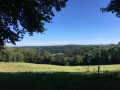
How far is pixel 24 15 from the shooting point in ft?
29.5

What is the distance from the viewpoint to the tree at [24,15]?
7.98m

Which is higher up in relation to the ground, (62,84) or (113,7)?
(113,7)

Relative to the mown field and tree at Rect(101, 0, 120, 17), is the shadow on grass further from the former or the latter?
tree at Rect(101, 0, 120, 17)

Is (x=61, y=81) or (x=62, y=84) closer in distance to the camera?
(x=62, y=84)

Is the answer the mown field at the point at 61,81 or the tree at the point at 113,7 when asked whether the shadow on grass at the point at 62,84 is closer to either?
the mown field at the point at 61,81

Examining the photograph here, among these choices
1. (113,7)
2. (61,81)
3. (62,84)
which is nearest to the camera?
(62,84)

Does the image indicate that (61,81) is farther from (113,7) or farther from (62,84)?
(113,7)

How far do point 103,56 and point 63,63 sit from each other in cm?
2414

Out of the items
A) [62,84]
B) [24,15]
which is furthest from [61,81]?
[24,15]

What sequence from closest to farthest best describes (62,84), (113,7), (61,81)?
(62,84)
(61,81)
(113,7)

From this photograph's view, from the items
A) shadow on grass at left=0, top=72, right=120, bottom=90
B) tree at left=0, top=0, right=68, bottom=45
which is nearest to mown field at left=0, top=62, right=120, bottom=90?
shadow on grass at left=0, top=72, right=120, bottom=90

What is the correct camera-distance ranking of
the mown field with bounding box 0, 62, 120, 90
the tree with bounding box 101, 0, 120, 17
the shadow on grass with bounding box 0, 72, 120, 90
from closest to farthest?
the shadow on grass with bounding box 0, 72, 120, 90
the mown field with bounding box 0, 62, 120, 90
the tree with bounding box 101, 0, 120, 17

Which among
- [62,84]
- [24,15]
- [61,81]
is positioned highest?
[24,15]

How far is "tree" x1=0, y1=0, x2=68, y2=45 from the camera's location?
26.2 ft
